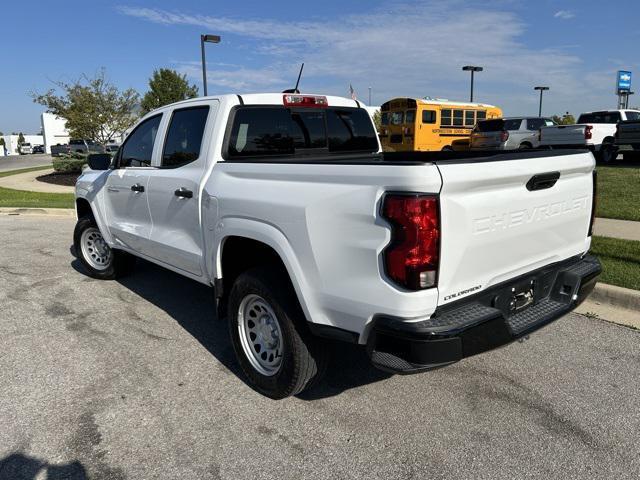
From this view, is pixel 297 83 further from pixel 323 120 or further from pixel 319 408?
pixel 319 408

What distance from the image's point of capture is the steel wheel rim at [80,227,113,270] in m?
6.01

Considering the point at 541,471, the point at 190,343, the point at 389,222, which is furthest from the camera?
the point at 190,343

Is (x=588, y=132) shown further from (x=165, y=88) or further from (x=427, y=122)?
(x=165, y=88)

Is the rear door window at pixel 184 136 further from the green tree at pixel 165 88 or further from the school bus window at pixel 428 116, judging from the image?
the green tree at pixel 165 88

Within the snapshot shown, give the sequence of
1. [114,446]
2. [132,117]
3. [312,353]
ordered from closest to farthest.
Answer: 1. [114,446]
2. [312,353]
3. [132,117]

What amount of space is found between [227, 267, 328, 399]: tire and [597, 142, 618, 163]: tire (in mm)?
18001

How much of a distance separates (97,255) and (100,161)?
4.52ft

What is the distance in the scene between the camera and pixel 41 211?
1193 centimetres

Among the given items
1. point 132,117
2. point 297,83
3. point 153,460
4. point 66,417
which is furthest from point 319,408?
point 132,117

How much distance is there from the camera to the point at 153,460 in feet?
9.02

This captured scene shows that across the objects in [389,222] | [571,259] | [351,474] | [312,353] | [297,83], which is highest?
[297,83]

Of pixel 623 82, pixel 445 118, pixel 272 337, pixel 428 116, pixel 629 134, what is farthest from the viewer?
pixel 623 82

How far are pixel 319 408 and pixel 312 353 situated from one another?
428mm

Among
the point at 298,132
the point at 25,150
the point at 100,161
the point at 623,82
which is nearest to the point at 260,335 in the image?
the point at 298,132
